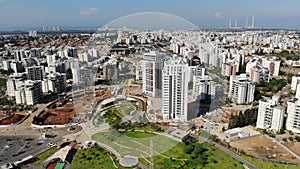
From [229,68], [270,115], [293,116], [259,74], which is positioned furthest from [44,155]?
[259,74]

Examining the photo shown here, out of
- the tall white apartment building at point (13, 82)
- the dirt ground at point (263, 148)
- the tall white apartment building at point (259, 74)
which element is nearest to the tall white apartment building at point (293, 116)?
the dirt ground at point (263, 148)

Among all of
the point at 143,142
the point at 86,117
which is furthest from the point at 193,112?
the point at 86,117

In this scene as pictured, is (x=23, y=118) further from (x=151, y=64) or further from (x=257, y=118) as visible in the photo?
(x=257, y=118)

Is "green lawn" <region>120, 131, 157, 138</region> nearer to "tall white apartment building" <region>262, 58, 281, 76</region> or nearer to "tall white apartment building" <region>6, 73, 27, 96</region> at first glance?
"tall white apartment building" <region>6, 73, 27, 96</region>

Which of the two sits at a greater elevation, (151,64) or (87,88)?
(151,64)

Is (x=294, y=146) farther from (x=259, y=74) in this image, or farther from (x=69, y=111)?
(x=69, y=111)

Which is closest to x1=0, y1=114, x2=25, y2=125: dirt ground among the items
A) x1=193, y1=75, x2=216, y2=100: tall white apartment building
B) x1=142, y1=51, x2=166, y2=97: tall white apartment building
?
x1=142, y1=51, x2=166, y2=97: tall white apartment building

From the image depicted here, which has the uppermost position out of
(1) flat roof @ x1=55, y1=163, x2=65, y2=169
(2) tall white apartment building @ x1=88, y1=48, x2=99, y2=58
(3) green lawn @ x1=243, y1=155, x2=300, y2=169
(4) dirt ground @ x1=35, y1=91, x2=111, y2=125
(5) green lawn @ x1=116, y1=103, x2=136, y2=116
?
(2) tall white apartment building @ x1=88, y1=48, x2=99, y2=58
